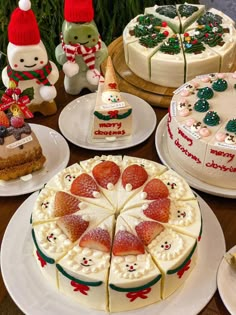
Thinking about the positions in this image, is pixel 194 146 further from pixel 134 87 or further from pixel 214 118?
pixel 134 87

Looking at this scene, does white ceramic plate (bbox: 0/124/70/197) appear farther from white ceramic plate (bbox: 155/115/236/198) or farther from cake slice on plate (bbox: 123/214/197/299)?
cake slice on plate (bbox: 123/214/197/299)

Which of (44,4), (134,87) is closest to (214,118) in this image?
(134,87)

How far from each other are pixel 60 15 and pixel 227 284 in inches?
105

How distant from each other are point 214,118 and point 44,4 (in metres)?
2.13

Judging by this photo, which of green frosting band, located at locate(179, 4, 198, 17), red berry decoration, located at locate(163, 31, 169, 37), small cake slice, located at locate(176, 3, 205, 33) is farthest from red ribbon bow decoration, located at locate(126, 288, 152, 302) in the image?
green frosting band, located at locate(179, 4, 198, 17)

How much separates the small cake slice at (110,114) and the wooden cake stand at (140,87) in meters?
0.27

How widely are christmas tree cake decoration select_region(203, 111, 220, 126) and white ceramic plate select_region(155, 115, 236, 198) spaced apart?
9.0 inches

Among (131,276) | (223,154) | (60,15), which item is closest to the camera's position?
(131,276)

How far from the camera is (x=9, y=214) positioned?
193 cm

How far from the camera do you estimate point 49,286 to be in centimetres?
162

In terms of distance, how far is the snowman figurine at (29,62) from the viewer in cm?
206

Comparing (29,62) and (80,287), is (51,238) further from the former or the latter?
(29,62)

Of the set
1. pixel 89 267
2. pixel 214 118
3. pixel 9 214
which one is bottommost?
pixel 9 214

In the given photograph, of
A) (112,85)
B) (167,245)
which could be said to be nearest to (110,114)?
(112,85)
